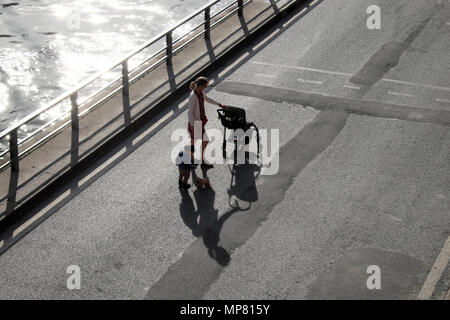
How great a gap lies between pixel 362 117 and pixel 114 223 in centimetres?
587

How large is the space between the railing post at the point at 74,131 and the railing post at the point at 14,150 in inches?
40.5

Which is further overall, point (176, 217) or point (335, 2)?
point (335, 2)

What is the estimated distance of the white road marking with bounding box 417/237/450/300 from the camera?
10414 mm

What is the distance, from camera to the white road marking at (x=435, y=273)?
10.4 m

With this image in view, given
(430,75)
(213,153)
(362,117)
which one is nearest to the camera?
(213,153)

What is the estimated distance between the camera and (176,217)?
12320 mm

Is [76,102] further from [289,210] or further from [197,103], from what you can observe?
[289,210]

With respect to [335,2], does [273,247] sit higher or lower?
lower

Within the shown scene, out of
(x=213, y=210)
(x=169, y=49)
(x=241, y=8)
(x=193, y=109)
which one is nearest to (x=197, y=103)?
(x=193, y=109)

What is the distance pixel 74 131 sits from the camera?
14578 millimetres

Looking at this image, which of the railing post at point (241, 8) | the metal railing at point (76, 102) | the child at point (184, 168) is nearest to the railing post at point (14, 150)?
the metal railing at point (76, 102)

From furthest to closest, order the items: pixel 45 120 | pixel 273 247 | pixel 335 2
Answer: pixel 335 2 → pixel 45 120 → pixel 273 247
